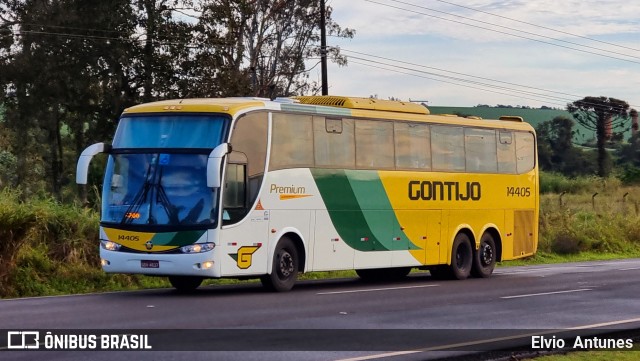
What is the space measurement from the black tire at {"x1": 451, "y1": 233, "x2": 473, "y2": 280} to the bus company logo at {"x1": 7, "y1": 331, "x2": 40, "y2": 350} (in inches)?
554

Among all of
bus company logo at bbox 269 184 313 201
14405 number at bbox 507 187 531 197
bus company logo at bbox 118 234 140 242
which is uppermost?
bus company logo at bbox 269 184 313 201

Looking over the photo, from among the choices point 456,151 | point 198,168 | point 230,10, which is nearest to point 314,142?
point 198,168

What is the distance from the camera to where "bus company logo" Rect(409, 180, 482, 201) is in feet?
82.3

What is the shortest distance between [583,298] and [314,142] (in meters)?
5.72

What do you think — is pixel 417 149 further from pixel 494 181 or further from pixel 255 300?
pixel 255 300

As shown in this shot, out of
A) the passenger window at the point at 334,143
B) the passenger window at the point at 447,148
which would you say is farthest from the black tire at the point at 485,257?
the passenger window at the point at 334,143

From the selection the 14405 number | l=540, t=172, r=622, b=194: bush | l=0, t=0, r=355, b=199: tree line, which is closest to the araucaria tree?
l=540, t=172, r=622, b=194: bush

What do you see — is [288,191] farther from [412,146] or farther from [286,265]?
[412,146]

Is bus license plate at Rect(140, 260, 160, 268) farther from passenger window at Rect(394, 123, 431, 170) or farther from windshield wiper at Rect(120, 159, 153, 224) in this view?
passenger window at Rect(394, 123, 431, 170)

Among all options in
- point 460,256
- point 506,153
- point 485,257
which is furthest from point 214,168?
point 506,153

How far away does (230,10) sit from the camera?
167 ft

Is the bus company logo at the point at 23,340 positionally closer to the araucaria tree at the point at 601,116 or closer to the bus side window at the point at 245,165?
the bus side window at the point at 245,165

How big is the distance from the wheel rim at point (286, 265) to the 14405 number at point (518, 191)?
8.56m

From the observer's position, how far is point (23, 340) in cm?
1255
